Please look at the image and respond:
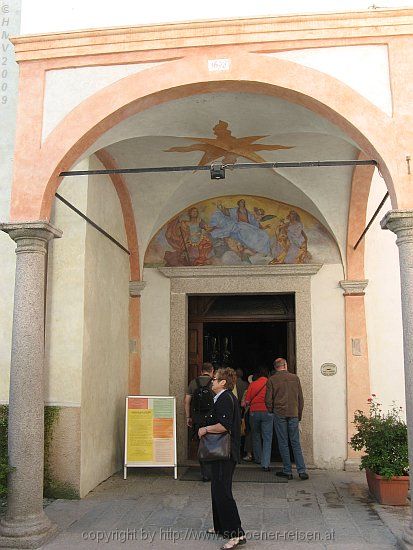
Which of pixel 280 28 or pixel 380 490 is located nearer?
pixel 280 28

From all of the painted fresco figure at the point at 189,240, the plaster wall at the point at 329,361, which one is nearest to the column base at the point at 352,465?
the plaster wall at the point at 329,361

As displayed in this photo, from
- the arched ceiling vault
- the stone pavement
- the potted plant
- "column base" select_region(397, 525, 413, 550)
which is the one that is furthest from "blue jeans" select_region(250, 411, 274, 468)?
"column base" select_region(397, 525, 413, 550)

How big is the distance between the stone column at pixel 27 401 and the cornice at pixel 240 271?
3.63m

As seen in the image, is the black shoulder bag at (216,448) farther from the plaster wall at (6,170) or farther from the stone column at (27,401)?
the plaster wall at (6,170)

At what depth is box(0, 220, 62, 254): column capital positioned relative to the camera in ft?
17.7

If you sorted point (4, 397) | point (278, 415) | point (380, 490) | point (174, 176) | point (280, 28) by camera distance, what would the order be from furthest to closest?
point (174, 176) < point (278, 415) < point (4, 397) < point (380, 490) < point (280, 28)

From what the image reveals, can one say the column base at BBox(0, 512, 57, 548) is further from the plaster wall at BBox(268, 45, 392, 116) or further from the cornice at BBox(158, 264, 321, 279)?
the plaster wall at BBox(268, 45, 392, 116)

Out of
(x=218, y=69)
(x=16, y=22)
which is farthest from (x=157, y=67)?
(x=16, y=22)

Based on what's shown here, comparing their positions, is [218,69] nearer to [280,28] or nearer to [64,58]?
[280,28]

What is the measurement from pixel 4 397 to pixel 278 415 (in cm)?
339

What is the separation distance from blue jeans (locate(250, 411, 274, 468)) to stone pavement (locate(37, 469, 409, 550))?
615 mm

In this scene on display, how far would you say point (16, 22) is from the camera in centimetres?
772

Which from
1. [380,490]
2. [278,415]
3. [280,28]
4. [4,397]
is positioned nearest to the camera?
[280,28]

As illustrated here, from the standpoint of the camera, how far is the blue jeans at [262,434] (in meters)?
8.01
